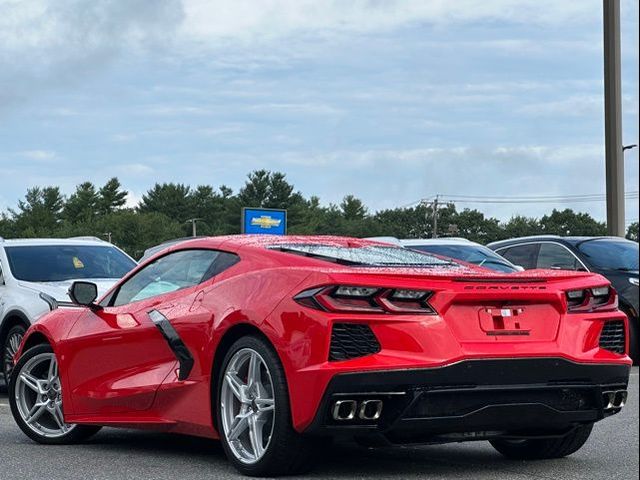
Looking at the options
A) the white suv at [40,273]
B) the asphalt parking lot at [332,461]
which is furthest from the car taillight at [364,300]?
the white suv at [40,273]

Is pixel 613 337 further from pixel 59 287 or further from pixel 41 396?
pixel 59 287

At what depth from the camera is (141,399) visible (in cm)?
701

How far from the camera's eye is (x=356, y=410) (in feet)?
18.4

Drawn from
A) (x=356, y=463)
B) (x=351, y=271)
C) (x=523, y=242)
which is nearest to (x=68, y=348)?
(x=356, y=463)

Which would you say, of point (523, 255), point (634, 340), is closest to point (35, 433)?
point (634, 340)

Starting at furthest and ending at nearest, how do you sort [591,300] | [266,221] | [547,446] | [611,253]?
[266,221]
[611,253]
[547,446]
[591,300]

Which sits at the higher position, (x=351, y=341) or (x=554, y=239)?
(x=554, y=239)

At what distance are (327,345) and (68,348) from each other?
2705 mm

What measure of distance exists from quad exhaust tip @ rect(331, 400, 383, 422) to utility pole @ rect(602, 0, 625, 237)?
56.4ft

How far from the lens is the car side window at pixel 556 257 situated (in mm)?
16216

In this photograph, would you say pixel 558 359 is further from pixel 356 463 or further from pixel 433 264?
pixel 356 463

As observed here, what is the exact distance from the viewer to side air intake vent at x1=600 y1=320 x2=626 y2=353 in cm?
619

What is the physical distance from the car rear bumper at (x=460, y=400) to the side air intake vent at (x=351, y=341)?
11 cm

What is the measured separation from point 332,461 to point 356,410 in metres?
1.18
